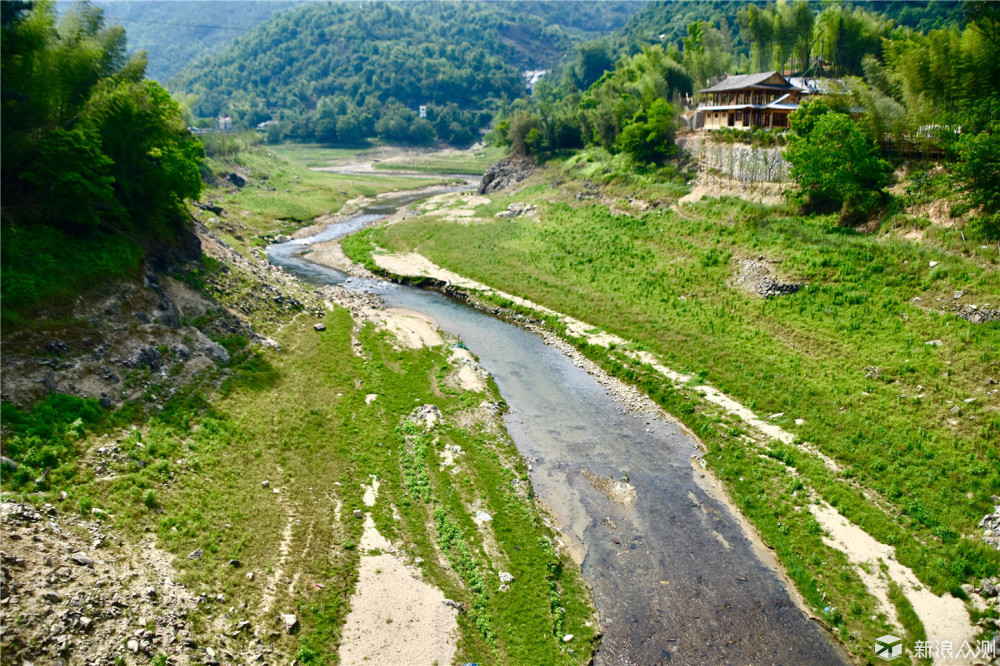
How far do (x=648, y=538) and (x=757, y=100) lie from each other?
5836 centimetres

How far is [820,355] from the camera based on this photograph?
34.6 m

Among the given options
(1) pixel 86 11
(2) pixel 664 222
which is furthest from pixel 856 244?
(1) pixel 86 11

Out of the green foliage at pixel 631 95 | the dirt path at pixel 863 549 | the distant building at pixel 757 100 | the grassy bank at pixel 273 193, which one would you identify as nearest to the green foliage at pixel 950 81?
the distant building at pixel 757 100

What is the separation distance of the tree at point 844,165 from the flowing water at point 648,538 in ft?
84.1

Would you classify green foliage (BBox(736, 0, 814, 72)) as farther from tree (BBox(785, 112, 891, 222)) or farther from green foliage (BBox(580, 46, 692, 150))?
tree (BBox(785, 112, 891, 222))

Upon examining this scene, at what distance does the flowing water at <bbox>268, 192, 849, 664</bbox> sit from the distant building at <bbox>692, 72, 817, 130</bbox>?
1652 inches

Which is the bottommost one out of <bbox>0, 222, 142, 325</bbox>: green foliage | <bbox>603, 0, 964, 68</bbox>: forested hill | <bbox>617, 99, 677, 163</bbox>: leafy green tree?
<bbox>0, 222, 142, 325</bbox>: green foliage

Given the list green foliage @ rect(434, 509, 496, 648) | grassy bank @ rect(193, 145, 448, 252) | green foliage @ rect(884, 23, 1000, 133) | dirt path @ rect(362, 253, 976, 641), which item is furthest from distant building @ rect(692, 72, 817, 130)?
green foliage @ rect(434, 509, 496, 648)

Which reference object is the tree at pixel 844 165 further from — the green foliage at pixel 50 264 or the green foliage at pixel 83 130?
the green foliage at pixel 50 264

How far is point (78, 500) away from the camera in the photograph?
19.6 m

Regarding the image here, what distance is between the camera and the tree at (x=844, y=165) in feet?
144

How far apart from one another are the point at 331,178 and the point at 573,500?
113 m

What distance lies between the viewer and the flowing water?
1984 cm

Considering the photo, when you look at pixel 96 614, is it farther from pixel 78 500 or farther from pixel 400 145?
pixel 400 145
